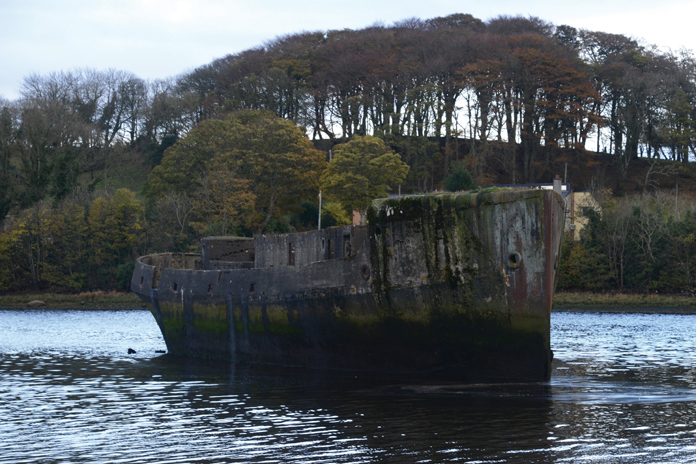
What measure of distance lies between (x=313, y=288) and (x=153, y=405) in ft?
13.3

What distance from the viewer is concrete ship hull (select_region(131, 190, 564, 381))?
42.8 feet

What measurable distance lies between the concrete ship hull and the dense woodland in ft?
129

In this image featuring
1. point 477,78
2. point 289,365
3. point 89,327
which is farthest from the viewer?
point 477,78

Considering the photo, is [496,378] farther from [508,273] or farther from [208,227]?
[208,227]

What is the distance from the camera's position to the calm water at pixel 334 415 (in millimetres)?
9266

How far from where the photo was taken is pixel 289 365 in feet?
55.2

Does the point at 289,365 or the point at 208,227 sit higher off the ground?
the point at 208,227

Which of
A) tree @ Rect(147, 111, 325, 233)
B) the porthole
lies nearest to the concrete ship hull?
the porthole

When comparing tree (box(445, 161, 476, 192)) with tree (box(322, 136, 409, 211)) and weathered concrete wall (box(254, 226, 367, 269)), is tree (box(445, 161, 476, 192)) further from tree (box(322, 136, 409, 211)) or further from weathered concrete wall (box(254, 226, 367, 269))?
weathered concrete wall (box(254, 226, 367, 269))

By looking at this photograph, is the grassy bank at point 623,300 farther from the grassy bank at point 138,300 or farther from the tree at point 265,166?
the tree at point 265,166

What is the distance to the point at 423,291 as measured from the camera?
45.4 ft

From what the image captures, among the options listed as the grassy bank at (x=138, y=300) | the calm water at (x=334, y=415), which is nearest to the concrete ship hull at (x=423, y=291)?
the calm water at (x=334, y=415)

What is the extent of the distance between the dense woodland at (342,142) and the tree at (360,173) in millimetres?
140

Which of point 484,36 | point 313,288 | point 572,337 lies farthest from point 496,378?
point 484,36
